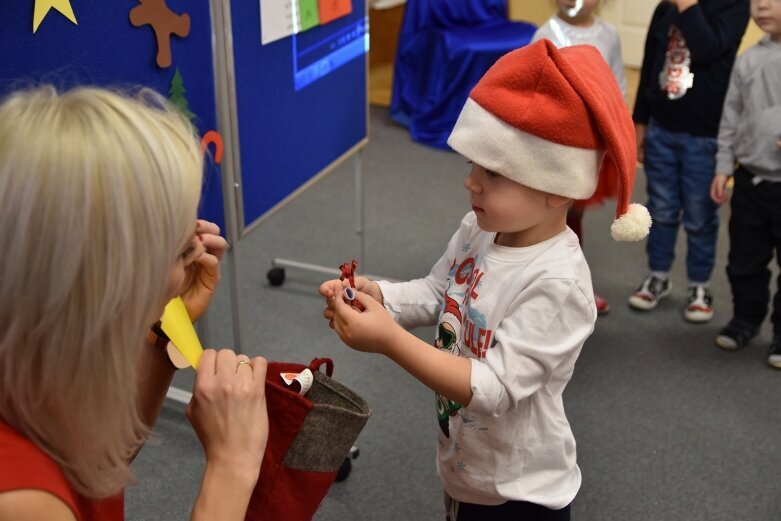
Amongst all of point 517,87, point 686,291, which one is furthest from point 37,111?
point 686,291

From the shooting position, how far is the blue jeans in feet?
8.38

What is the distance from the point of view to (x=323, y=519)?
1.85m

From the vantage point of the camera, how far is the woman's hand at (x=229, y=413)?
98 centimetres

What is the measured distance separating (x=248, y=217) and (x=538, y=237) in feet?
3.39

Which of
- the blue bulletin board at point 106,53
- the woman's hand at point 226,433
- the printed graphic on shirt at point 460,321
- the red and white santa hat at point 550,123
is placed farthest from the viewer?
the blue bulletin board at point 106,53

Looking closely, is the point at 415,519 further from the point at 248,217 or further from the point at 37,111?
the point at 37,111

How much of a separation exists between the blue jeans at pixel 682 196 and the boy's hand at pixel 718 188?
4.0 inches

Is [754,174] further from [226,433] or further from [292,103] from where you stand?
[226,433]

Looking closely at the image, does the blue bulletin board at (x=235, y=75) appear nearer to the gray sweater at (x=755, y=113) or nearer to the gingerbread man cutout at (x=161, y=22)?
the gingerbread man cutout at (x=161, y=22)

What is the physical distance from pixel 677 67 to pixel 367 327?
5.89ft

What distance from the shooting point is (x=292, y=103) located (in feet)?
7.16

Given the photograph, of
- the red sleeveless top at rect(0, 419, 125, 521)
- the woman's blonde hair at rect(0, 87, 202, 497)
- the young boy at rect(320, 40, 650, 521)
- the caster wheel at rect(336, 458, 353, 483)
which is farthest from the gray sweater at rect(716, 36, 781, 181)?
the red sleeveless top at rect(0, 419, 125, 521)

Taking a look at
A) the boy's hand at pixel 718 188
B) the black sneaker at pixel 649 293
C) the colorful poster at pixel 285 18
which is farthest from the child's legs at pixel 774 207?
the colorful poster at pixel 285 18

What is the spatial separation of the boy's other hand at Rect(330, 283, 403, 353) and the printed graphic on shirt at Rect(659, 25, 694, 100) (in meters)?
1.73
